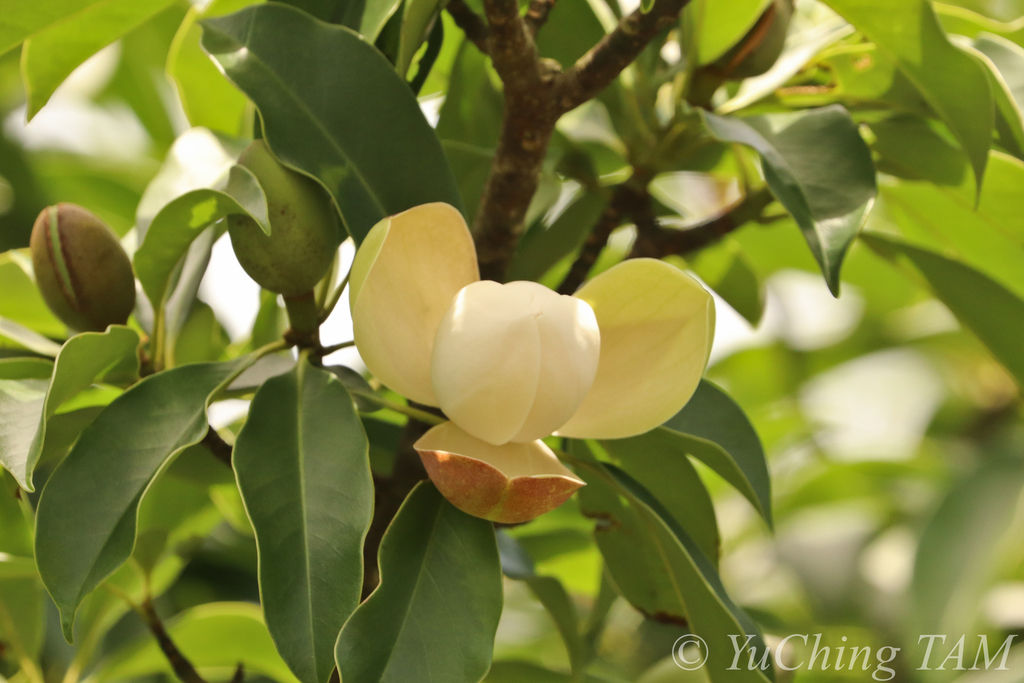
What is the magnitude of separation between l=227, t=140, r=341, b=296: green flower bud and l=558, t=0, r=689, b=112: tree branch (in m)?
0.18

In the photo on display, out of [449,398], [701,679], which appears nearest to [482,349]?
[449,398]

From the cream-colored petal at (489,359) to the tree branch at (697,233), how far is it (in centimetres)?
31

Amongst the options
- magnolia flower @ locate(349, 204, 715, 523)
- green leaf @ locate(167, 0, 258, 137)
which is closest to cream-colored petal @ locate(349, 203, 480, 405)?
magnolia flower @ locate(349, 204, 715, 523)

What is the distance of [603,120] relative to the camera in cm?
86

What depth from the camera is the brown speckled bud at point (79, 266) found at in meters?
0.62

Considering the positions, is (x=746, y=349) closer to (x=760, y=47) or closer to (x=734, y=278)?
(x=734, y=278)

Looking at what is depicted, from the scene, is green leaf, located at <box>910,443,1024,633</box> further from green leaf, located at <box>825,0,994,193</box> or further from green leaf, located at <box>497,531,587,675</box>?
green leaf, located at <box>825,0,994,193</box>

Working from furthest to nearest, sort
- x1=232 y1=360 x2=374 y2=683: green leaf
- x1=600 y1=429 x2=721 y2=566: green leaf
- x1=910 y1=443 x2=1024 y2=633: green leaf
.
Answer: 1. x1=910 y1=443 x2=1024 y2=633: green leaf
2. x1=600 y1=429 x2=721 y2=566: green leaf
3. x1=232 y1=360 x2=374 y2=683: green leaf

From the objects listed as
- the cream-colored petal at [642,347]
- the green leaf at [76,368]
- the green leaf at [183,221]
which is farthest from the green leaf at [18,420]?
the cream-colored petal at [642,347]

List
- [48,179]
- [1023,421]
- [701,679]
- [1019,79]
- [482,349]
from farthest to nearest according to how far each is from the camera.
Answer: [1023,421] → [48,179] → [701,679] → [1019,79] → [482,349]

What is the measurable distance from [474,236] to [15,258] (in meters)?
0.42

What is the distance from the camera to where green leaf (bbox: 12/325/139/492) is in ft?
1.56

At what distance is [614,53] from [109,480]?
0.41m

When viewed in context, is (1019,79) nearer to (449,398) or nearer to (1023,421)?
(449,398)
